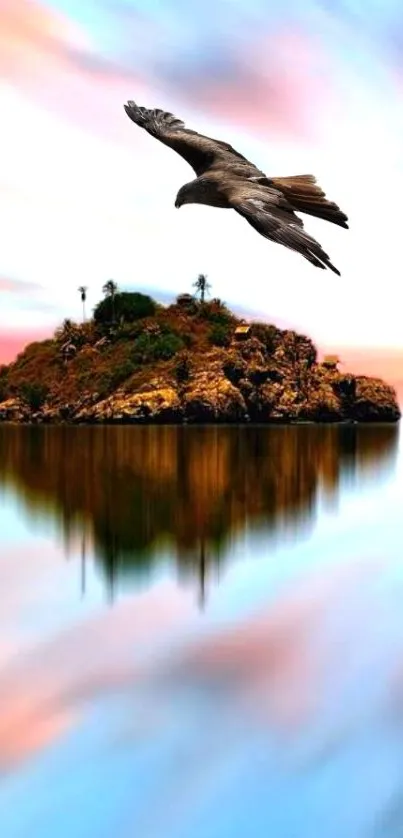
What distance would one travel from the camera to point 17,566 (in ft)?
102

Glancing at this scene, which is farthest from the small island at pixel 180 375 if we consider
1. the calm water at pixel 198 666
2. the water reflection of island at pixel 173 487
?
the calm water at pixel 198 666

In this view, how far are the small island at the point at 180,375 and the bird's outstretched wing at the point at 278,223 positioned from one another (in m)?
113

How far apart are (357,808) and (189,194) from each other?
8.80m

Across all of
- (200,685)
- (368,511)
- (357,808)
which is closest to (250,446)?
(368,511)

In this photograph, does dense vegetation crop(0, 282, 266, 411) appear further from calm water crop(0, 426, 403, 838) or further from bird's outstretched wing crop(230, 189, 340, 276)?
bird's outstretched wing crop(230, 189, 340, 276)

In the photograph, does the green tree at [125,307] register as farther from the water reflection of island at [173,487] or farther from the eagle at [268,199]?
the eagle at [268,199]

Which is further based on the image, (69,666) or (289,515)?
(289,515)

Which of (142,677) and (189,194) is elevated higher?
(189,194)

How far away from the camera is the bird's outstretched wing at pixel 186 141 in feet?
34.4

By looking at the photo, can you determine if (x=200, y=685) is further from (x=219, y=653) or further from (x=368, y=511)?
(x=368, y=511)

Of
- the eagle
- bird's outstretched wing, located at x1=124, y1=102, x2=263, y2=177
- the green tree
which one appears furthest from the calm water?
the green tree

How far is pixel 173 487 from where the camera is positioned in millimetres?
51375

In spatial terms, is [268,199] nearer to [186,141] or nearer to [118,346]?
[186,141]

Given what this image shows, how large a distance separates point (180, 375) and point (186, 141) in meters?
112
